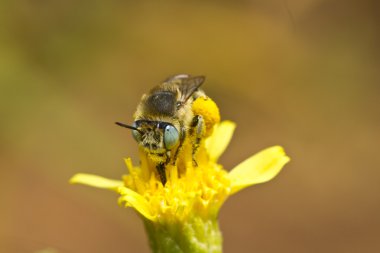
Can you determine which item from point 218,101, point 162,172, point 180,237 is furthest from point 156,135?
point 218,101

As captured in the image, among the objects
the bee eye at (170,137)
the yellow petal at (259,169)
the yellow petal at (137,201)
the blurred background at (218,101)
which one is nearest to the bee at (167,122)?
the bee eye at (170,137)

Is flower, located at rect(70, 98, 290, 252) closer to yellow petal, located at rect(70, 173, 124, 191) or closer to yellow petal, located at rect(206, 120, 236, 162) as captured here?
yellow petal, located at rect(70, 173, 124, 191)

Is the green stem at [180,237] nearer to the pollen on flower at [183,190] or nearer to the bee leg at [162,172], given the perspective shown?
the pollen on flower at [183,190]

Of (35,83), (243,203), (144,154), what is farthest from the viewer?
(243,203)

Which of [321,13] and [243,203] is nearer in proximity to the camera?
[243,203]

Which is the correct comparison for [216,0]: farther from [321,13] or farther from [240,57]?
[321,13]

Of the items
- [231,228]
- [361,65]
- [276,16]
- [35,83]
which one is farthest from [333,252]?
[35,83]

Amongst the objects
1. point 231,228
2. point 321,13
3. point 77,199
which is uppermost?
point 321,13
